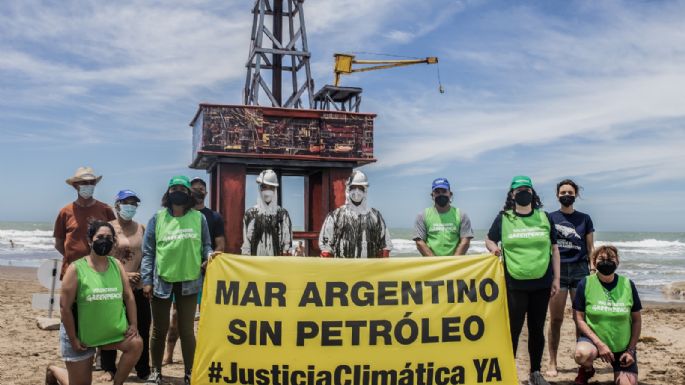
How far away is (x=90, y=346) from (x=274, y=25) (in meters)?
17.4

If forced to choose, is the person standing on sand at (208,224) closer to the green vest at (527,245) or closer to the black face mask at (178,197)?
the black face mask at (178,197)

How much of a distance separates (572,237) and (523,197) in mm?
987

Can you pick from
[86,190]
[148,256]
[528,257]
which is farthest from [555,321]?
[86,190]

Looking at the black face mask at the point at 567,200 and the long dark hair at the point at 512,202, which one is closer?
the long dark hair at the point at 512,202

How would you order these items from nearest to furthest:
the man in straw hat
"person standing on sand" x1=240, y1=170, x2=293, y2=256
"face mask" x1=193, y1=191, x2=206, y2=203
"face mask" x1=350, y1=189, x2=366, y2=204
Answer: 1. "face mask" x1=350, y1=189, x2=366, y2=204
2. "person standing on sand" x1=240, y1=170, x2=293, y2=256
3. the man in straw hat
4. "face mask" x1=193, y1=191, x2=206, y2=203

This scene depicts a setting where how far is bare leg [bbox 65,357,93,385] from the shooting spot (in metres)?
4.61

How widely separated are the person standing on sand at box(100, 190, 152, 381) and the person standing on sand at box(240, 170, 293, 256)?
1.02 meters

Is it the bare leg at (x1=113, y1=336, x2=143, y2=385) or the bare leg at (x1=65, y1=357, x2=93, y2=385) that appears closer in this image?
the bare leg at (x1=65, y1=357, x2=93, y2=385)

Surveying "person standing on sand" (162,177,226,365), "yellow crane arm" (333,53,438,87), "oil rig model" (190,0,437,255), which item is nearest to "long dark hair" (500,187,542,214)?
"person standing on sand" (162,177,226,365)

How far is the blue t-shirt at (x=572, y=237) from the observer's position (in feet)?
20.2

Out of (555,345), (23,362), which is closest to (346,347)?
(555,345)

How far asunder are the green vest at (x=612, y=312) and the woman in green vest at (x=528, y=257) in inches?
14.2

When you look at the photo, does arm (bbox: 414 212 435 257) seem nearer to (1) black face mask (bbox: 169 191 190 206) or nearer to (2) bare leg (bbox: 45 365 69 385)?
(1) black face mask (bbox: 169 191 190 206)

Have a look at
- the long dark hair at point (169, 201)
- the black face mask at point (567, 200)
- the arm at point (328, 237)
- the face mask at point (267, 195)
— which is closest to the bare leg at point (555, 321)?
the black face mask at point (567, 200)
